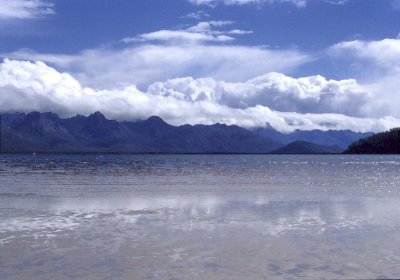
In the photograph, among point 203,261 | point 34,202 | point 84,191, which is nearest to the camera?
point 203,261

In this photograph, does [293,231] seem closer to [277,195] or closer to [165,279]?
[165,279]

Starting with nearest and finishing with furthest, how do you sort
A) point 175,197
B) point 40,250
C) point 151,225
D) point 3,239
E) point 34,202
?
point 40,250 → point 3,239 → point 151,225 → point 34,202 → point 175,197

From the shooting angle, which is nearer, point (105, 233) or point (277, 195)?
point (105, 233)

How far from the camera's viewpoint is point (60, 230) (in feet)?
84.4

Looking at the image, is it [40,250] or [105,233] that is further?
[105,233]

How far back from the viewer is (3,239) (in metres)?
23.1

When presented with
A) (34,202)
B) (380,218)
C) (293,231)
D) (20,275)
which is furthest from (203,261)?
(34,202)

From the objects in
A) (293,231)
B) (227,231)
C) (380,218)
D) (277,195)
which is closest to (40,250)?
(227,231)

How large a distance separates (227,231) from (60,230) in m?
8.35

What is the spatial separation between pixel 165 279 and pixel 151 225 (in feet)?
37.0

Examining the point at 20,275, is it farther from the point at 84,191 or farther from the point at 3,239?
the point at 84,191

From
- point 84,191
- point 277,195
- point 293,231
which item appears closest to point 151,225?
point 293,231

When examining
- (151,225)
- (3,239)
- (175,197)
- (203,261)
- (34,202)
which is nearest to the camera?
(203,261)

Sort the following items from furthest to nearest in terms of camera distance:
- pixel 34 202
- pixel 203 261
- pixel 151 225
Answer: pixel 34 202 → pixel 151 225 → pixel 203 261
